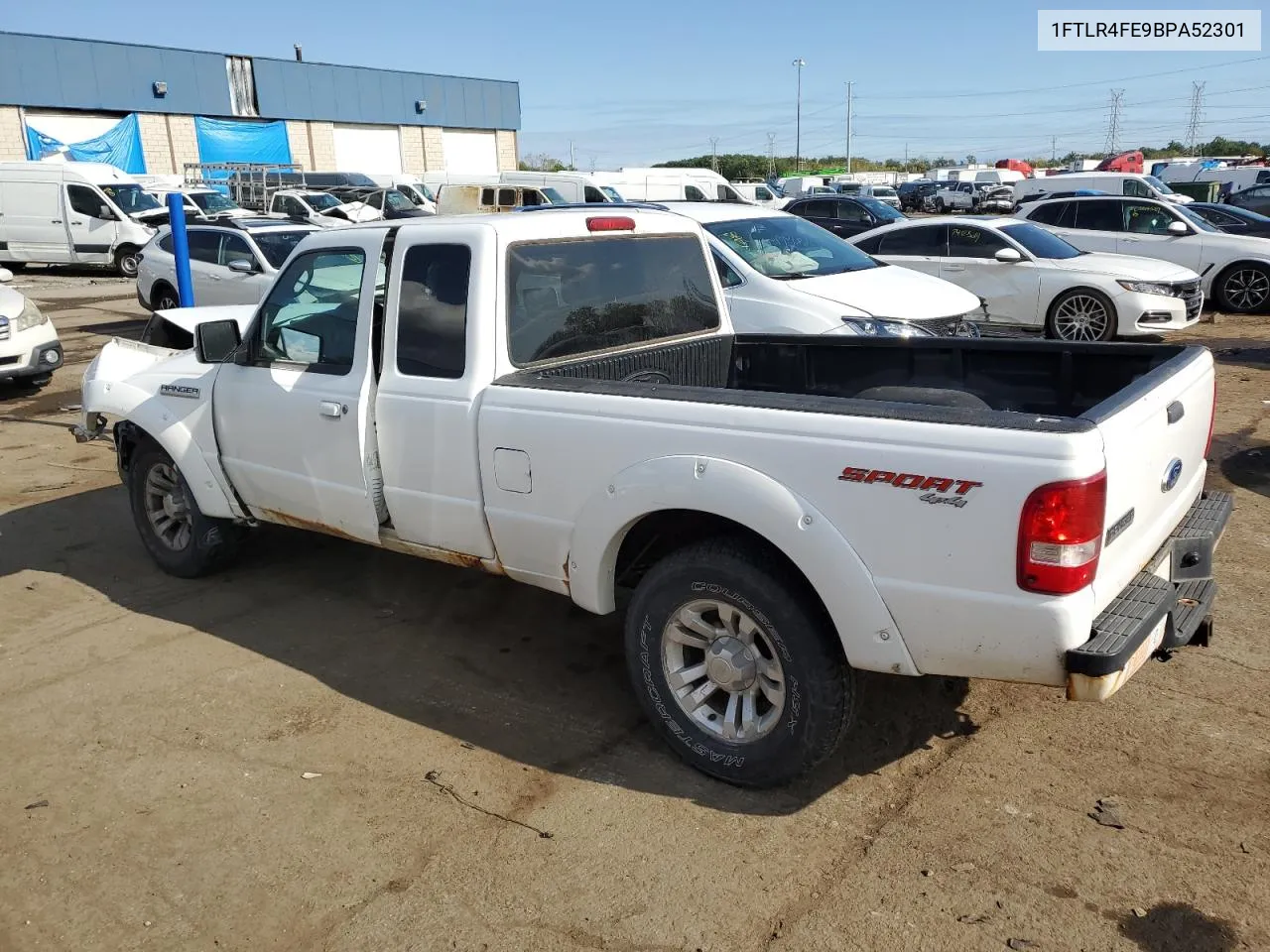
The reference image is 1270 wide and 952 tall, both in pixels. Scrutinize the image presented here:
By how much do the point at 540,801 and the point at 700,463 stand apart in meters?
1.30

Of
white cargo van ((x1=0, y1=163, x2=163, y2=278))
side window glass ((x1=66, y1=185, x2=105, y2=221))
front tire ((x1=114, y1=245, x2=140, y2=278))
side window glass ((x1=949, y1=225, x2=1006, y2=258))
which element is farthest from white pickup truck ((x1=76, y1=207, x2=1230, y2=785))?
side window glass ((x1=66, y1=185, x2=105, y2=221))

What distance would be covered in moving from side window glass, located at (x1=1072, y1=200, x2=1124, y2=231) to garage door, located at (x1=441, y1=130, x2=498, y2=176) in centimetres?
4147

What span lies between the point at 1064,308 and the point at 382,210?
1962 centimetres

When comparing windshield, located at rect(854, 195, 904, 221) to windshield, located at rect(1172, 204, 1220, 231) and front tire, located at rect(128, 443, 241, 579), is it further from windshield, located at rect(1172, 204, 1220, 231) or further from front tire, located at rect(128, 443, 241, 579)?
front tire, located at rect(128, 443, 241, 579)

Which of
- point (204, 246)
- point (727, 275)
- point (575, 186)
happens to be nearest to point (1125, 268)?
point (727, 275)

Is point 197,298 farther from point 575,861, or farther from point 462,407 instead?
point 575,861

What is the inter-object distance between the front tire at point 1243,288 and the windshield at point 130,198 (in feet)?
74.8

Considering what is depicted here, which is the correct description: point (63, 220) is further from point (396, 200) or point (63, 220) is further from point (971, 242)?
point (971, 242)

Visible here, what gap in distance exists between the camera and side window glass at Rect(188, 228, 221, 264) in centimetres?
1338

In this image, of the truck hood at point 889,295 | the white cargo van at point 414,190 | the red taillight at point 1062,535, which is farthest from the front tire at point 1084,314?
the white cargo van at point 414,190

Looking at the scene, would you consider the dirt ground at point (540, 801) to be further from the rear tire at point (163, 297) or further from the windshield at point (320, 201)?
the windshield at point (320, 201)

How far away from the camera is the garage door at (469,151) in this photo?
5234 centimetres

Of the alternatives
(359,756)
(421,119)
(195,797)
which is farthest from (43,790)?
(421,119)

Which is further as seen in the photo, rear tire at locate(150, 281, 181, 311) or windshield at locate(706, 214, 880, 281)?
rear tire at locate(150, 281, 181, 311)
